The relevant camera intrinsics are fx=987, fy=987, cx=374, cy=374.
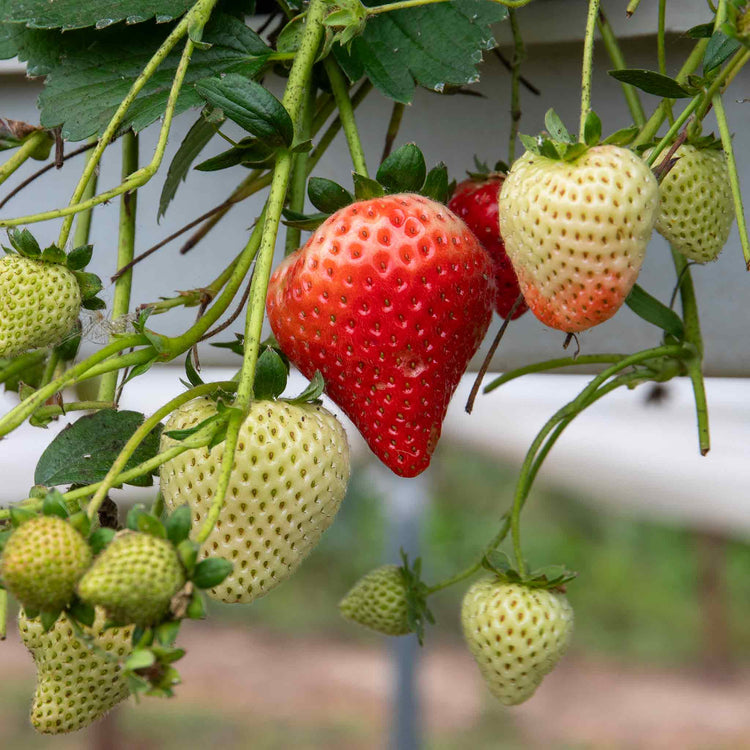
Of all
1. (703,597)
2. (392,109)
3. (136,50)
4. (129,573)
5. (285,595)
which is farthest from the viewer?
(285,595)

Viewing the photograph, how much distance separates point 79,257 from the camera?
0.46 meters

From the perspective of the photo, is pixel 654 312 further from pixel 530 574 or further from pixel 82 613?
pixel 82 613

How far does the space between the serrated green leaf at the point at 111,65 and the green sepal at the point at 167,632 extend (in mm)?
277

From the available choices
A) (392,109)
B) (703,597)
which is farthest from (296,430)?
(703,597)

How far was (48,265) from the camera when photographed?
0.44 meters

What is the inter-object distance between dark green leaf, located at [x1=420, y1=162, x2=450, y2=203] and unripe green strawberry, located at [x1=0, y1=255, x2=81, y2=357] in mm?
180

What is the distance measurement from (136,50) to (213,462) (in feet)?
0.78

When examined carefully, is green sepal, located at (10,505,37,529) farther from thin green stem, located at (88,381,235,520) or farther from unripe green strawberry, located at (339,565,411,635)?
unripe green strawberry, located at (339,565,411,635)

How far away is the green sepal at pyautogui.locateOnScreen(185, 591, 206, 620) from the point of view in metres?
0.32

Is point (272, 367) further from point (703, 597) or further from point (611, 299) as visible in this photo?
point (703, 597)

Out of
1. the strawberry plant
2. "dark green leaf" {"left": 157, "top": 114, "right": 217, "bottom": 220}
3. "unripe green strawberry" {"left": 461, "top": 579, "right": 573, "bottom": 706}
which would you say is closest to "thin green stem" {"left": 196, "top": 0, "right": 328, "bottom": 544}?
the strawberry plant

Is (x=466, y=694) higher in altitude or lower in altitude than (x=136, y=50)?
lower

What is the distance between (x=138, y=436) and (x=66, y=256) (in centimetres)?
12

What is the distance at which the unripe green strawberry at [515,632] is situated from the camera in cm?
56
